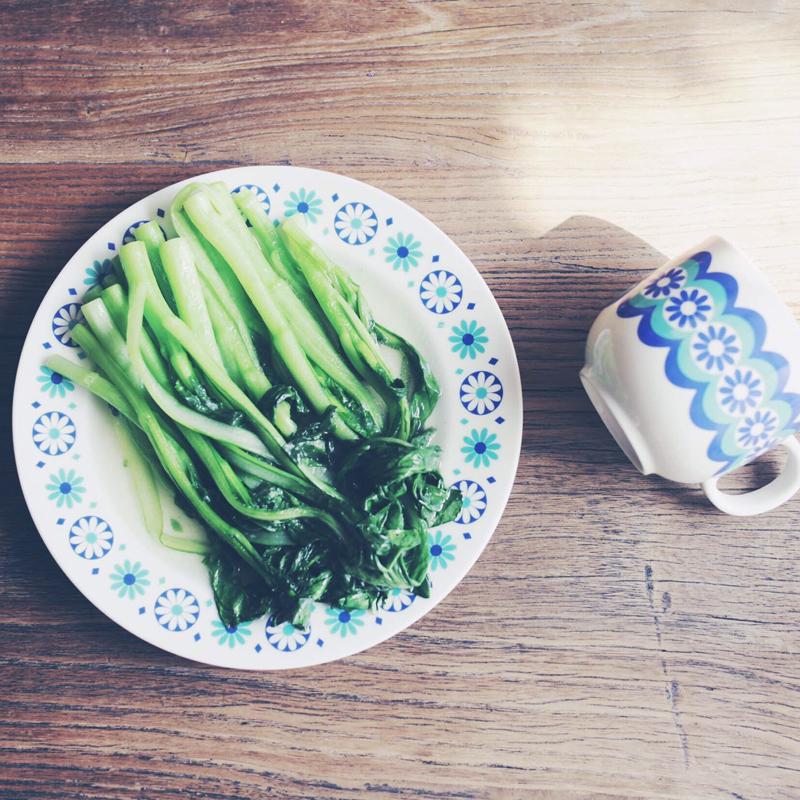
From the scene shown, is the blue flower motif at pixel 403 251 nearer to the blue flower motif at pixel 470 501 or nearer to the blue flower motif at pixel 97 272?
the blue flower motif at pixel 470 501

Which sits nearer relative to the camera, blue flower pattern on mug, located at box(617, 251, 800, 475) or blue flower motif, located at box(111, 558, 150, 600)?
blue flower pattern on mug, located at box(617, 251, 800, 475)

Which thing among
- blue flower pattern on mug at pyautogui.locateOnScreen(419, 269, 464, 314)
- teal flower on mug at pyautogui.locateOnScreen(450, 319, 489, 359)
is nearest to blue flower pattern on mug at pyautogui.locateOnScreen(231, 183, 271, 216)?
blue flower pattern on mug at pyautogui.locateOnScreen(419, 269, 464, 314)

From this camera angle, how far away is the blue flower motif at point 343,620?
58.3 inches

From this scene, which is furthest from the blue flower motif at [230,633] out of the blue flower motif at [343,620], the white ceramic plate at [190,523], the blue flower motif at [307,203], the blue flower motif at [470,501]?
the blue flower motif at [307,203]

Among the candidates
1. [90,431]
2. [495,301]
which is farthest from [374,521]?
[90,431]

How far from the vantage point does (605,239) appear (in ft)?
5.65

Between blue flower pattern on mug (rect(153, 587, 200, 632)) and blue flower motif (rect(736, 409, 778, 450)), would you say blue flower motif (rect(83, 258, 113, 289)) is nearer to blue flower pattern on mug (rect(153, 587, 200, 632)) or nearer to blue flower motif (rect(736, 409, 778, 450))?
blue flower pattern on mug (rect(153, 587, 200, 632))

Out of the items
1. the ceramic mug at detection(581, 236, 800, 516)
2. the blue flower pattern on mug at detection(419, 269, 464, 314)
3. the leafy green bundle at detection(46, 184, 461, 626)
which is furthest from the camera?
the blue flower pattern on mug at detection(419, 269, 464, 314)

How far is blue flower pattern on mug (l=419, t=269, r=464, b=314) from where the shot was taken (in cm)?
158

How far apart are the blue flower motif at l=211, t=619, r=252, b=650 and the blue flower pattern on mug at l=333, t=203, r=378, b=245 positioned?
0.87m

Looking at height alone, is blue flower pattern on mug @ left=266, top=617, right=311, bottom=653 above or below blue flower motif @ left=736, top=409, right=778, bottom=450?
below

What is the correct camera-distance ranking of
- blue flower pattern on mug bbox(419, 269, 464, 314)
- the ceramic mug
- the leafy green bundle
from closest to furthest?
the ceramic mug < the leafy green bundle < blue flower pattern on mug bbox(419, 269, 464, 314)

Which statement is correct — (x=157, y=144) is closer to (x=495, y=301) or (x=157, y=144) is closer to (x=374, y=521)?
(x=495, y=301)

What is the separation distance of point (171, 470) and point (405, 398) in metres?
0.52
